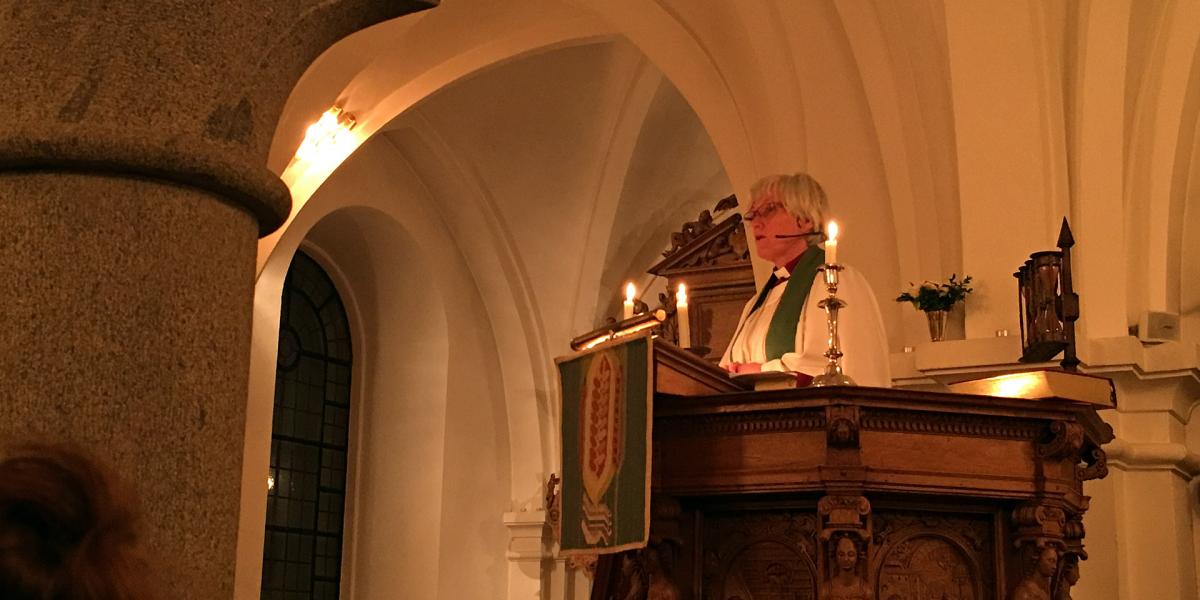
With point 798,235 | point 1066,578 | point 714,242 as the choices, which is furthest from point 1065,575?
point 714,242

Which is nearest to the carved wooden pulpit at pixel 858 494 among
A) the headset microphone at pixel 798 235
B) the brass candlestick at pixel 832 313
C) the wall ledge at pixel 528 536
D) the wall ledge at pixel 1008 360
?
the brass candlestick at pixel 832 313

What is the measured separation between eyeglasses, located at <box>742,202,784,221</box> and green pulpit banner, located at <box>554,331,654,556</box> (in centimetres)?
104

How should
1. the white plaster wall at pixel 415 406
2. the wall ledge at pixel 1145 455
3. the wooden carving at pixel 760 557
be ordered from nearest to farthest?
the wooden carving at pixel 760 557
the wall ledge at pixel 1145 455
the white plaster wall at pixel 415 406

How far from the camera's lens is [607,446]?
439cm

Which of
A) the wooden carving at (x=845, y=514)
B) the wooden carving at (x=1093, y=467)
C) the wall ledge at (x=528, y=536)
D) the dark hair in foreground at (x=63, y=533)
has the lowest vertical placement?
the dark hair in foreground at (x=63, y=533)

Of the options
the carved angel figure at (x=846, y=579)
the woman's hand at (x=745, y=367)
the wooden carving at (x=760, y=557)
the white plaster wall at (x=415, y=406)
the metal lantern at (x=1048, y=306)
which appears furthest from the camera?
the white plaster wall at (x=415, y=406)

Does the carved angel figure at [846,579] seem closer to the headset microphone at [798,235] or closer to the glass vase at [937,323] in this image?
the headset microphone at [798,235]

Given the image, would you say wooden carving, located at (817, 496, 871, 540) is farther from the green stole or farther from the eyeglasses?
the eyeglasses

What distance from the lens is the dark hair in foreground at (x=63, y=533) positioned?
1262 mm

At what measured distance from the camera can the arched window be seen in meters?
13.3

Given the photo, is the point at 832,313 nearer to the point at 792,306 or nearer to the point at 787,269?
the point at 792,306

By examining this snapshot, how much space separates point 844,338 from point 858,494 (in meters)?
1.09

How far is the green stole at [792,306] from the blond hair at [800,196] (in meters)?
0.12

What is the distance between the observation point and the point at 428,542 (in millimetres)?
13789
